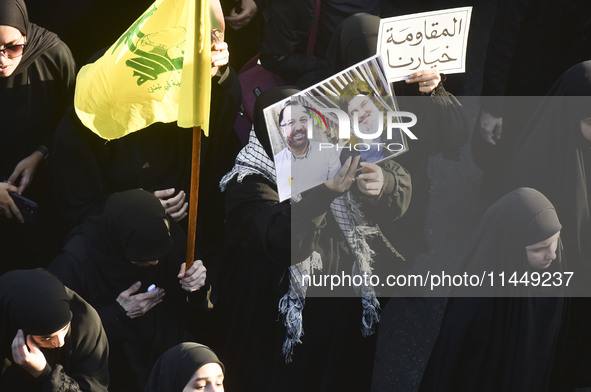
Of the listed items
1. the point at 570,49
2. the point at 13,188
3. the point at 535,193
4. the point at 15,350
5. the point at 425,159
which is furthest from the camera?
the point at 570,49

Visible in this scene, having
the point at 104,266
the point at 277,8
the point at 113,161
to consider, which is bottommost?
the point at 104,266

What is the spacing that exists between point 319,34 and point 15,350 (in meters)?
2.15

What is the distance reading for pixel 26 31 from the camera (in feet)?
13.1

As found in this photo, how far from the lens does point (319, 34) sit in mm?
4770

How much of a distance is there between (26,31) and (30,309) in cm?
119

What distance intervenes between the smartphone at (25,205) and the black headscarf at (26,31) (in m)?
0.53

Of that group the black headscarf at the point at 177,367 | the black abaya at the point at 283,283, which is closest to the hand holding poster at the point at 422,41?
the black abaya at the point at 283,283

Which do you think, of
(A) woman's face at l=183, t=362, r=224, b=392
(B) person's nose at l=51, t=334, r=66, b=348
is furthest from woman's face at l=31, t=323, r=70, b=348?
(A) woman's face at l=183, t=362, r=224, b=392

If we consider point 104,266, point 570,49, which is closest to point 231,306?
point 104,266

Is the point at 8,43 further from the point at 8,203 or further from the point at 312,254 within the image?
the point at 312,254

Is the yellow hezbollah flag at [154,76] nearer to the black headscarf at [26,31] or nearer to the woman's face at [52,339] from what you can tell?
the black headscarf at [26,31]

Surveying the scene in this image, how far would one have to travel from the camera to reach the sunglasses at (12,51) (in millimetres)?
3906

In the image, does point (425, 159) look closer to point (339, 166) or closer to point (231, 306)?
point (339, 166)

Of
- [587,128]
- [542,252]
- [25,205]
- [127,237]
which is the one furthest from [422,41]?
[25,205]
